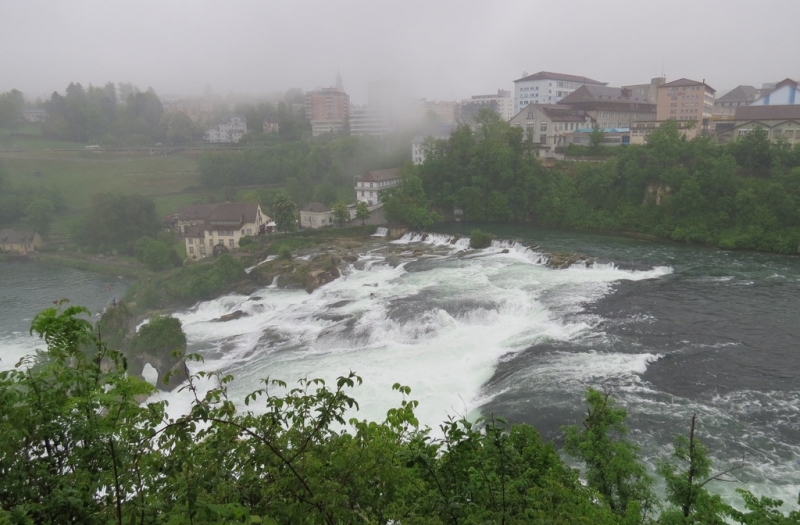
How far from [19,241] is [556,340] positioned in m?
42.8

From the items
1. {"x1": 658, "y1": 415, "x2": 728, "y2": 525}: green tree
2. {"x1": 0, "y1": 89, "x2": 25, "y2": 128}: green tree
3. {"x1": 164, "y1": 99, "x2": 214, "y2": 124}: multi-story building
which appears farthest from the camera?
{"x1": 164, "y1": 99, "x2": 214, "y2": 124}: multi-story building

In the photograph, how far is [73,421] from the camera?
4.08m

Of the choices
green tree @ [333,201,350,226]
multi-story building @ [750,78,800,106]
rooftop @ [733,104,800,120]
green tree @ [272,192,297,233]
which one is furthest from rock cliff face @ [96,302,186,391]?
multi-story building @ [750,78,800,106]

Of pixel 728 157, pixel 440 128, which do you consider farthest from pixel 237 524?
pixel 440 128

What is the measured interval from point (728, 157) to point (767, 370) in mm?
22907

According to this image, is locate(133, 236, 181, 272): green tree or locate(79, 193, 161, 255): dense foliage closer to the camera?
locate(133, 236, 181, 272): green tree

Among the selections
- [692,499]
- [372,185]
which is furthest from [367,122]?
[692,499]

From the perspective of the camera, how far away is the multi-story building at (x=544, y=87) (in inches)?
2694

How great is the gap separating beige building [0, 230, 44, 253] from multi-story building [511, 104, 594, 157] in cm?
4131

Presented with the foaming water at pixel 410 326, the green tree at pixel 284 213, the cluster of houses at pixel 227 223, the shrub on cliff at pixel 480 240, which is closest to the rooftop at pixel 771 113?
the foaming water at pixel 410 326

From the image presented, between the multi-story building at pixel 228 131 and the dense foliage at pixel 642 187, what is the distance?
46362 millimetres

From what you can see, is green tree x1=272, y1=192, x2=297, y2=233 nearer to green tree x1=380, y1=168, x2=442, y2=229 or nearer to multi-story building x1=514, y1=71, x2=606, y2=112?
green tree x1=380, y1=168, x2=442, y2=229

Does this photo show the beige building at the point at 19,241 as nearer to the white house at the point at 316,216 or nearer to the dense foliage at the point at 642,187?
the white house at the point at 316,216

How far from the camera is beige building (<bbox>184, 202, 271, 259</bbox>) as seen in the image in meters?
35.6
